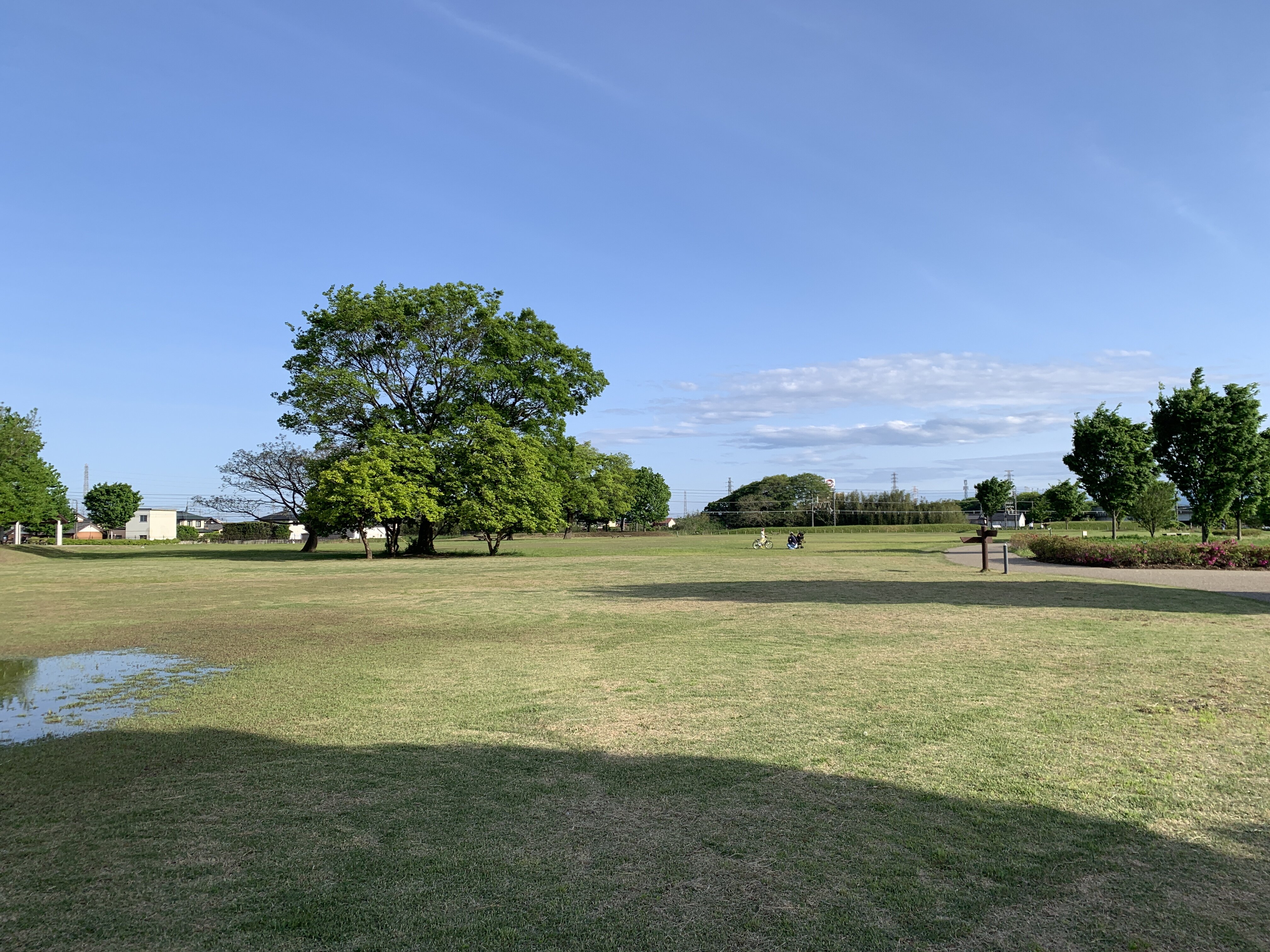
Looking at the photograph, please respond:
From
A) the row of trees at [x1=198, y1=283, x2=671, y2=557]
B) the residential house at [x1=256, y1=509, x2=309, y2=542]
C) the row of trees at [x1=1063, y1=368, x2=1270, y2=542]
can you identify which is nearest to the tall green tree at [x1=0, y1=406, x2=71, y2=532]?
the row of trees at [x1=198, y1=283, x2=671, y2=557]

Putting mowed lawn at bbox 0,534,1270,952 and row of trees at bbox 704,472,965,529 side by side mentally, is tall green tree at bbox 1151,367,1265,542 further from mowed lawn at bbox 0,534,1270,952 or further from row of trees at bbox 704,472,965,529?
row of trees at bbox 704,472,965,529

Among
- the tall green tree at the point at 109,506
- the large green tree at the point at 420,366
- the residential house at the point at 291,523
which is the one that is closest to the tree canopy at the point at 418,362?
the large green tree at the point at 420,366

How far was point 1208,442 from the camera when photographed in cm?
2969

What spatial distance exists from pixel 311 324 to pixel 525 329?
9.84 meters

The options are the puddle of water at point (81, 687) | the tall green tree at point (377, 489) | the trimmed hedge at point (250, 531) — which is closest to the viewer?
the puddle of water at point (81, 687)

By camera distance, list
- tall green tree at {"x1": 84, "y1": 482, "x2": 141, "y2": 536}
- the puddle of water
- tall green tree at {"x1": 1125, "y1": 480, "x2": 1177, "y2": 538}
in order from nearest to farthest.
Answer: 1. the puddle of water
2. tall green tree at {"x1": 1125, "y1": 480, "x2": 1177, "y2": 538}
3. tall green tree at {"x1": 84, "y1": 482, "x2": 141, "y2": 536}

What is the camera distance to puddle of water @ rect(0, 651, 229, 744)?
6434 millimetres

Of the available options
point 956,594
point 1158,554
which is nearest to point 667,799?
point 956,594

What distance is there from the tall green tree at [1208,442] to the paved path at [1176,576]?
7.53m

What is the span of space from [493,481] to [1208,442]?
92.1 feet

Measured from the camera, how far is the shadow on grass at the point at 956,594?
1411 centimetres

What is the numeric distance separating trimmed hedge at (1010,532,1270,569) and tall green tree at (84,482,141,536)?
114673 mm

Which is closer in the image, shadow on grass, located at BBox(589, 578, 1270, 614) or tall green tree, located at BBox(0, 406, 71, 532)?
shadow on grass, located at BBox(589, 578, 1270, 614)

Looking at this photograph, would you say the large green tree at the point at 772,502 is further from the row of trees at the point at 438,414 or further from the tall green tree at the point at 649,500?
the row of trees at the point at 438,414
